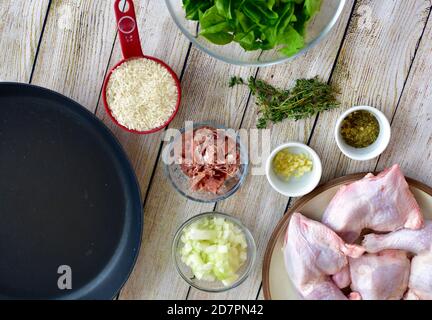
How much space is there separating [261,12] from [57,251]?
0.92m

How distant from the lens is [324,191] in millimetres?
1500

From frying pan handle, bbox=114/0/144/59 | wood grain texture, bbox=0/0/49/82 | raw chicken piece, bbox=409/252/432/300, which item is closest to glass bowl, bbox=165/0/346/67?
frying pan handle, bbox=114/0/144/59

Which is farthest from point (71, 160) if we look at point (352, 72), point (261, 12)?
point (352, 72)

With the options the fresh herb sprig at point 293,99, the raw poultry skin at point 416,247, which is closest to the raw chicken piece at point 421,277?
the raw poultry skin at point 416,247

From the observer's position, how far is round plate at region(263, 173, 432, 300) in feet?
4.90

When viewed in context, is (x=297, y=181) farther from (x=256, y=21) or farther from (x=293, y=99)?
(x=256, y=21)

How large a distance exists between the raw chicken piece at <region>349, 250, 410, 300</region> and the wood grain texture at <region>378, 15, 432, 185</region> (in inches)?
10.1

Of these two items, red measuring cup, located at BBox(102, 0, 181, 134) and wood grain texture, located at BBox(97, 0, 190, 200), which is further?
wood grain texture, located at BBox(97, 0, 190, 200)

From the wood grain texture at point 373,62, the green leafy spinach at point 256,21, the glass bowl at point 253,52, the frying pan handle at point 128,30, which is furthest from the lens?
the wood grain texture at point 373,62

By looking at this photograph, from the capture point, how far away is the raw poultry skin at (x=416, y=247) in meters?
1.46

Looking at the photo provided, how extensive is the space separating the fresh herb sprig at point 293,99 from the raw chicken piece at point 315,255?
0.96 feet

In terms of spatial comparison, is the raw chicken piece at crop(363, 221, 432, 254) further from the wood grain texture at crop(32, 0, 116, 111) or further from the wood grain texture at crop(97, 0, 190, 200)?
the wood grain texture at crop(32, 0, 116, 111)

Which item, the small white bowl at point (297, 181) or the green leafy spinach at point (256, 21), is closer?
the green leafy spinach at point (256, 21)

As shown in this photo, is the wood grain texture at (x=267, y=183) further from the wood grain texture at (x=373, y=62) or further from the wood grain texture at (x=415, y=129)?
the wood grain texture at (x=415, y=129)
